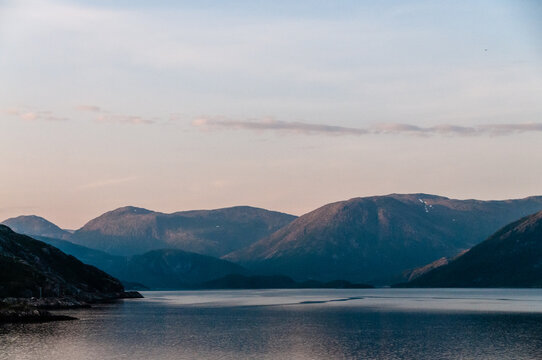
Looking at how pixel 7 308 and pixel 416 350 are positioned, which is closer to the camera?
pixel 416 350

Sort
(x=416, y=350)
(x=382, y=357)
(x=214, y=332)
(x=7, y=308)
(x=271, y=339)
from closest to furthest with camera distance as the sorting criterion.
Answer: (x=382, y=357), (x=416, y=350), (x=271, y=339), (x=214, y=332), (x=7, y=308)

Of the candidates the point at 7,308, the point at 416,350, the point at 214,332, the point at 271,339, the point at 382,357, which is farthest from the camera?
the point at 7,308

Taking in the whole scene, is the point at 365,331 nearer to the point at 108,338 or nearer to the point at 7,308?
the point at 108,338

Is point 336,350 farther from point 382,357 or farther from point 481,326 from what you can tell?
point 481,326

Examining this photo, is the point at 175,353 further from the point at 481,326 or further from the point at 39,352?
the point at 481,326

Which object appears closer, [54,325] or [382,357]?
[382,357]

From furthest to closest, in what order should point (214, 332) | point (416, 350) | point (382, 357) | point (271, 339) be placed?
point (214, 332), point (271, 339), point (416, 350), point (382, 357)

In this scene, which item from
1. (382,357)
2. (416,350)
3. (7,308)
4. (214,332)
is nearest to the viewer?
(382,357)

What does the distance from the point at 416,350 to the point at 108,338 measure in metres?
61.7

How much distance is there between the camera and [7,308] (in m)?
186

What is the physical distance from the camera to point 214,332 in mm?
165000

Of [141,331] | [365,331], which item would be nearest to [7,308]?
[141,331]

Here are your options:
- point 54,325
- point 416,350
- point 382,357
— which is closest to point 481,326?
point 416,350

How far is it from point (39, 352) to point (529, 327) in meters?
108
